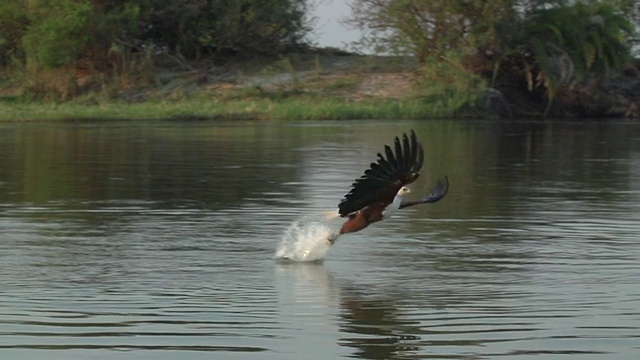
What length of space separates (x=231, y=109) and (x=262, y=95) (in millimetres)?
2470

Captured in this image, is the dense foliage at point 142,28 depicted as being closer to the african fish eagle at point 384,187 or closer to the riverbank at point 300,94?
the riverbank at point 300,94

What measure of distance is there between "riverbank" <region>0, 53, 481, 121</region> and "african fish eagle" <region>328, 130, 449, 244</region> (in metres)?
24.8

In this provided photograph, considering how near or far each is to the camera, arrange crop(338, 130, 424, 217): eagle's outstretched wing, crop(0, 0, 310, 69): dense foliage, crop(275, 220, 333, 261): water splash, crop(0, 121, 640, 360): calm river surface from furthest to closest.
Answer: crop(0, 0, 310, 69): dense foliage → crop(275, 220, 333, 261): water splash → crop(338, 130, 424, 217): eagle's outstretched wing → crop(0, 121, 640, 360): calm river surface

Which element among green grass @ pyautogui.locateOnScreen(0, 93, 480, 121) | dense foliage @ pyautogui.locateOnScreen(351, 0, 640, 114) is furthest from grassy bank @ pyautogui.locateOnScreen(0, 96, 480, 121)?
dense foliage @ pyautogui.locateOnScreen(351, 0, 640, 114)

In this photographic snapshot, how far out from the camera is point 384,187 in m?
10.3

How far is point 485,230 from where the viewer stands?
43.0 feet

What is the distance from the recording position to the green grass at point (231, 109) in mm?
35500

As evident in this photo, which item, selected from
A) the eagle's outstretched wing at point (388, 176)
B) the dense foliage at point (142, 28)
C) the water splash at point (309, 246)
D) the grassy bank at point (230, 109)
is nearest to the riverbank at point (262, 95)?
the grassy bank at point (230, 109)

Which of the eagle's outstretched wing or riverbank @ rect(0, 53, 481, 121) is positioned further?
riverbank @ rect(0, 53, 481, 121)

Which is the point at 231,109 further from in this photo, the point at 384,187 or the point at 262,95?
the point at 384,187

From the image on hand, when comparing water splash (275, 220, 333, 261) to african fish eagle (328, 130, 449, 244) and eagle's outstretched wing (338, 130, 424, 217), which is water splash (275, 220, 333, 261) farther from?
eagle's outstretched wing (338, 130, 424, 217)

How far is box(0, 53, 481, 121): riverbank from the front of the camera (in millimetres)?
36375

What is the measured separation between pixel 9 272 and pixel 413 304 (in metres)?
3.05

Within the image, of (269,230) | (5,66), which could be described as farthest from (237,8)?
(269,230)
